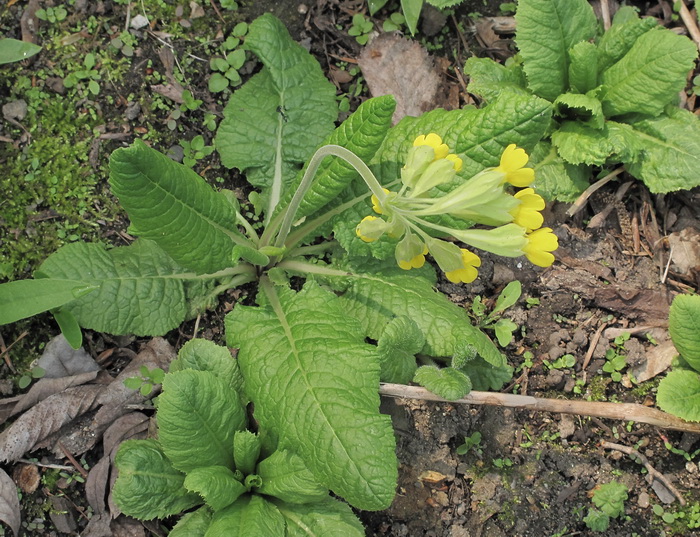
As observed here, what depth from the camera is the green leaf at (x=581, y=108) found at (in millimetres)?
3846

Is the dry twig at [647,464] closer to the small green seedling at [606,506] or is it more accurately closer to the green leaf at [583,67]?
the small green seedling at [606,506]

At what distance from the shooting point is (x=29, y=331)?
3609 millimetres

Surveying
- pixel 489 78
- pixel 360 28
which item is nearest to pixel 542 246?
pixel 489 78

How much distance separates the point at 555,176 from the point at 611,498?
1.80 metres

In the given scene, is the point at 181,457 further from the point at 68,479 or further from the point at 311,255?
the point at 311,255

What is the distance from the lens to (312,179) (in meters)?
3.20

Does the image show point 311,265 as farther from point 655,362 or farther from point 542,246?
point 655,362

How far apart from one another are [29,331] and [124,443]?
0.90 metres

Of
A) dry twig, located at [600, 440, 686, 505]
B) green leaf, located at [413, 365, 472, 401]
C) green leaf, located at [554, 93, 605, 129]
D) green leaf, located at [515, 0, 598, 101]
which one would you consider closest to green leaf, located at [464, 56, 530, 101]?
green leaf, located at [515, 0, 598, 101]

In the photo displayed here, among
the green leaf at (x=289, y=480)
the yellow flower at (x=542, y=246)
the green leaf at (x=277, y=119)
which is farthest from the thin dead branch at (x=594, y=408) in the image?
the green leaf at (x=277, y=119)

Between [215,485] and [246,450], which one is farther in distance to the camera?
[246,450]

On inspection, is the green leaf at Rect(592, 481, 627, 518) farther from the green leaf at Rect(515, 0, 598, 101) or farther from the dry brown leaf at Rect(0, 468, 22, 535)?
the dry brown leaf at Rect(0, 468, 22, 535)

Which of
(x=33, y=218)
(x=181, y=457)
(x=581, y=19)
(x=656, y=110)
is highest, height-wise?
(x=581, y=19)

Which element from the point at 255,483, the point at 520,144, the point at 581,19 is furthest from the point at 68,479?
the point at 581,19
